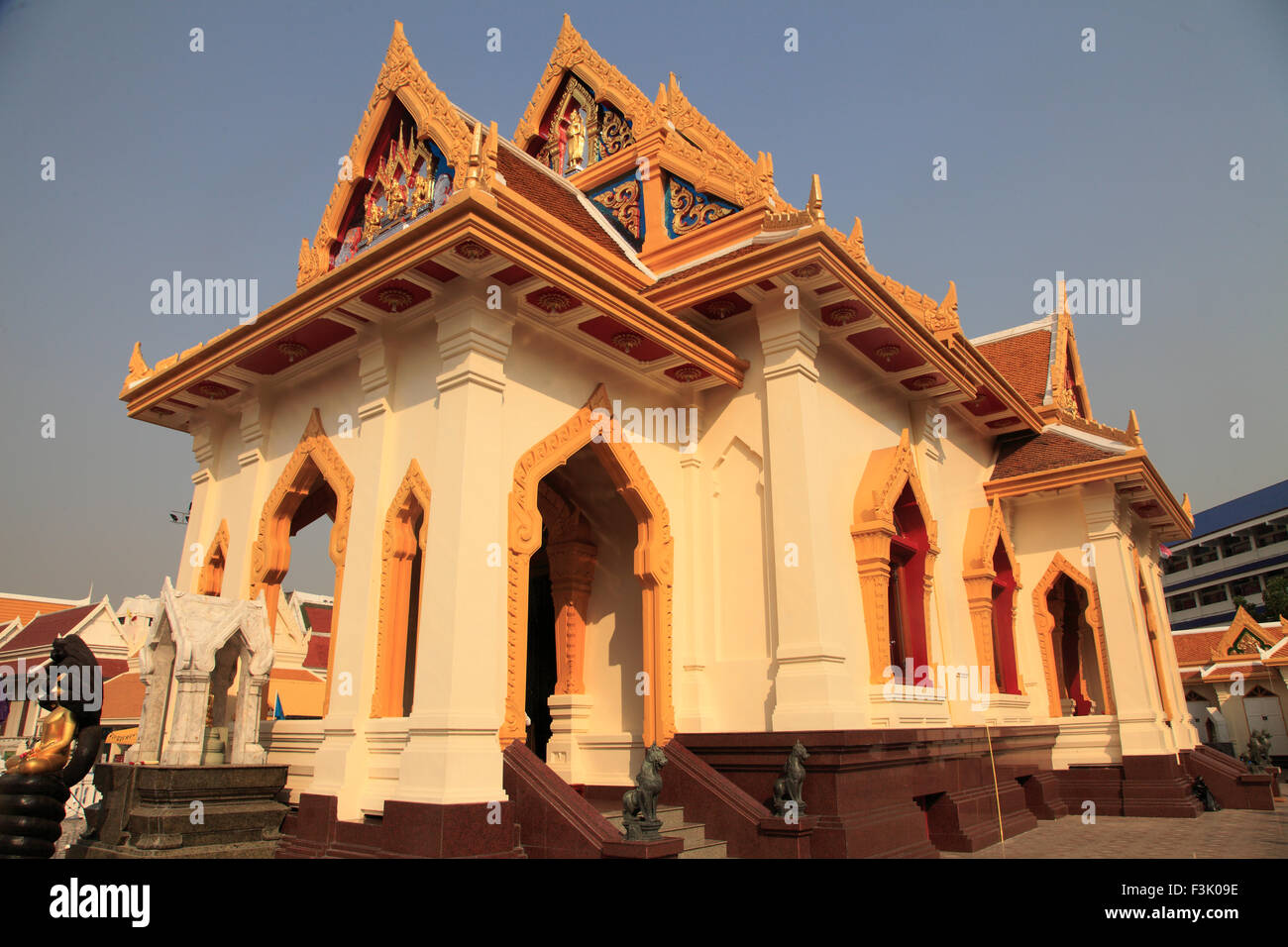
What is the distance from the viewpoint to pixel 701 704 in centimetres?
737

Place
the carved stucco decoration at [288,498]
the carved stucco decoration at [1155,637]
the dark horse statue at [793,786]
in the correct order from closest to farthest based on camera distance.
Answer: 1. the dark horse statue at [793,786]
2. the carved stucco decoration at [288,498]
3. the carved stucco decoration at [1155,637]

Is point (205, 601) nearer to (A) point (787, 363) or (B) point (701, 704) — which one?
(B) point (701, 704)

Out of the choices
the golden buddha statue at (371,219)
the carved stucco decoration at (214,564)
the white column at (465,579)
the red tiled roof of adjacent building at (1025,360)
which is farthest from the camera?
the red tiled roof of adjacent building at (1025,360)

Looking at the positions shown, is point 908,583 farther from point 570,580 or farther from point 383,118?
point 383,118

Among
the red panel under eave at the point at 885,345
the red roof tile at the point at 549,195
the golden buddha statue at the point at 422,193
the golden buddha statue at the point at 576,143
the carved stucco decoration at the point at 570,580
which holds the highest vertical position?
the golden buddha statue at the point at 576,143

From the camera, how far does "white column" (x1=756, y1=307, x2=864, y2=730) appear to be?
263 inches

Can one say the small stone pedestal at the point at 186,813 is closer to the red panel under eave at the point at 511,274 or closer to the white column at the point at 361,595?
the white column at the point at 361,595

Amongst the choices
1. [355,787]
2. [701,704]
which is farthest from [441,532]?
[701,704]

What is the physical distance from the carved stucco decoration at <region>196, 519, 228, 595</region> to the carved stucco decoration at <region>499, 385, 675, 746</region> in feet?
11.6

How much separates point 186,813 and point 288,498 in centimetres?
289

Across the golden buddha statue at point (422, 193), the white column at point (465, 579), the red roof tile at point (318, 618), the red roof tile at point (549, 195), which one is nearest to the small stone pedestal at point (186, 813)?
the white column at point (465, 579)

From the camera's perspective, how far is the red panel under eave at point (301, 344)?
6.97 metres

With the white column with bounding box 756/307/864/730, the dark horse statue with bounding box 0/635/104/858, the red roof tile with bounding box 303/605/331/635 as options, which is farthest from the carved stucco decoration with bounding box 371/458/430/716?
the red roof tile with bounding box 303/605/331/635

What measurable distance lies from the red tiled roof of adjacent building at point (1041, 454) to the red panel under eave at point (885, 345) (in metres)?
3.68
